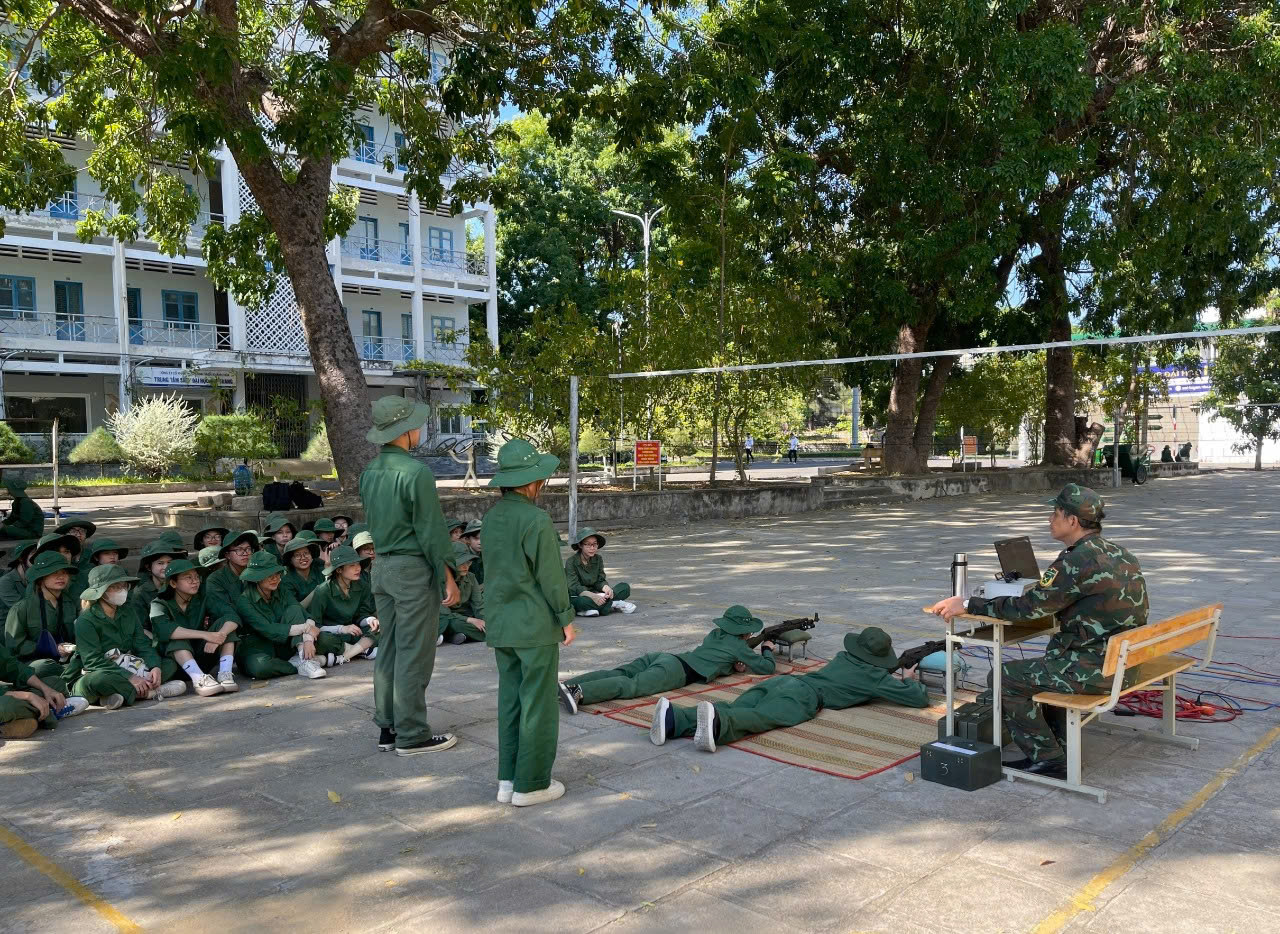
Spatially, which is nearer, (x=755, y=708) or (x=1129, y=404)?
(x=755, y=708)

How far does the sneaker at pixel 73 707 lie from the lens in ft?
21.0

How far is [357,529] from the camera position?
30.8 feet

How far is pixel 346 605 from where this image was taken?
8.18 metres

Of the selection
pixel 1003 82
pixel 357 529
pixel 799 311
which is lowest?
pixel 357 529

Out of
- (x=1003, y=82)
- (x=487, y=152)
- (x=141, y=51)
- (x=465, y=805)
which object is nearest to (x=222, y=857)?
(x=465, y=805)

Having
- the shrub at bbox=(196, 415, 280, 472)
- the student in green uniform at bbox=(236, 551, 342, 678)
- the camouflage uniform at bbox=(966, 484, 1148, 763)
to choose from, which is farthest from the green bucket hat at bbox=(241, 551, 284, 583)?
the shrub at bbox=(196, 415, 280, 472)

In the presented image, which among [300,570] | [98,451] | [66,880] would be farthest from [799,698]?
[98,451]

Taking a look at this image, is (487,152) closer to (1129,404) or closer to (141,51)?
(141,51)

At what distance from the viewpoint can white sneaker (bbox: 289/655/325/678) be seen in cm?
750

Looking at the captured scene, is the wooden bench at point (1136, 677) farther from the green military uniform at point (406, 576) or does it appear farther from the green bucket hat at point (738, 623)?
the green military uniform at point (406, 576)

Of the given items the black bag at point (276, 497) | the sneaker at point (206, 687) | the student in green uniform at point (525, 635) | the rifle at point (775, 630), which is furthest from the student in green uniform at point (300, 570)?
the black bag at point (276, 497)

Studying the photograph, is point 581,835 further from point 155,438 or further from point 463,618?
point 155,438

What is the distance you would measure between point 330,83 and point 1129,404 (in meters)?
31.0

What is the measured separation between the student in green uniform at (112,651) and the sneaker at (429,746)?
225 centimetres
